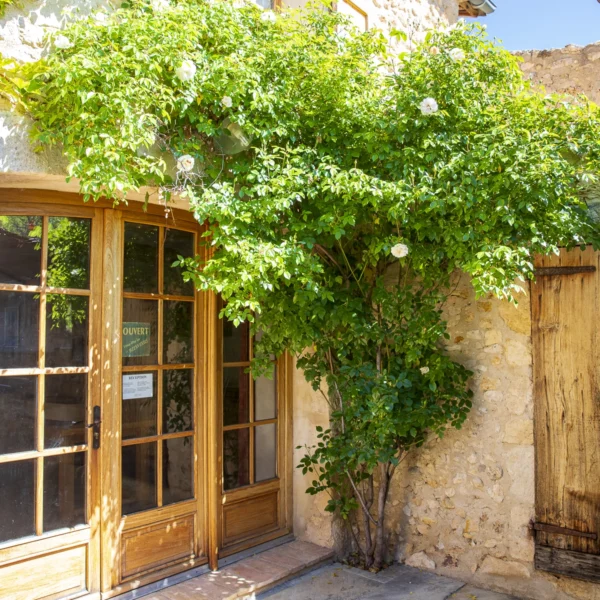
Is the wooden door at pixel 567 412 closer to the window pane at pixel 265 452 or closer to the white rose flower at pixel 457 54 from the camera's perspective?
the white rose flower at pixel 457 54

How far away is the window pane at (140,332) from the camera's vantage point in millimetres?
3502

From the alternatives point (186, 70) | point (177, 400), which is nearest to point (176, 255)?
point (177, 400)

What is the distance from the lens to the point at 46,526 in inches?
122

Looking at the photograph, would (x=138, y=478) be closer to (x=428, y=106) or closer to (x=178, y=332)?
(x=178, y=332)

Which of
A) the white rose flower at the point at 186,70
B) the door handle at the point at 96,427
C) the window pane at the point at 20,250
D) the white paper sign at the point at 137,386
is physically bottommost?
the door handle at the point at 96,427

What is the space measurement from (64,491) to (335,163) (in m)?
Result: 2.31

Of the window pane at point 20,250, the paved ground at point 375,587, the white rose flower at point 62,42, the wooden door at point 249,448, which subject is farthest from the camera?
the wooden door at point 249,448

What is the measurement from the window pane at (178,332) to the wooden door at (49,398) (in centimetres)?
46

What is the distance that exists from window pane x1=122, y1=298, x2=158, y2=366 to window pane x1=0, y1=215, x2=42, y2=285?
0.56 meters

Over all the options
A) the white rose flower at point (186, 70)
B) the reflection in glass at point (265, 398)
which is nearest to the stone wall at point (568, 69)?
the white rose flower at point (186, 70)

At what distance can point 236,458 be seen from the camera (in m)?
4.11

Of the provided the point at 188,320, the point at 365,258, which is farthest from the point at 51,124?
the point at 365,258

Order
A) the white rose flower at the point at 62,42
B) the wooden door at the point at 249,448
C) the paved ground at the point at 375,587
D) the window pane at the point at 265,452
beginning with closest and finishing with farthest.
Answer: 1. the white rose flower at the point at 62,42
2. the paved ground at the point at 375,587
3. the wooden door at the point at 249,448
4. the window pane at the point at 265,452

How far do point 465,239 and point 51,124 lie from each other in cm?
214
